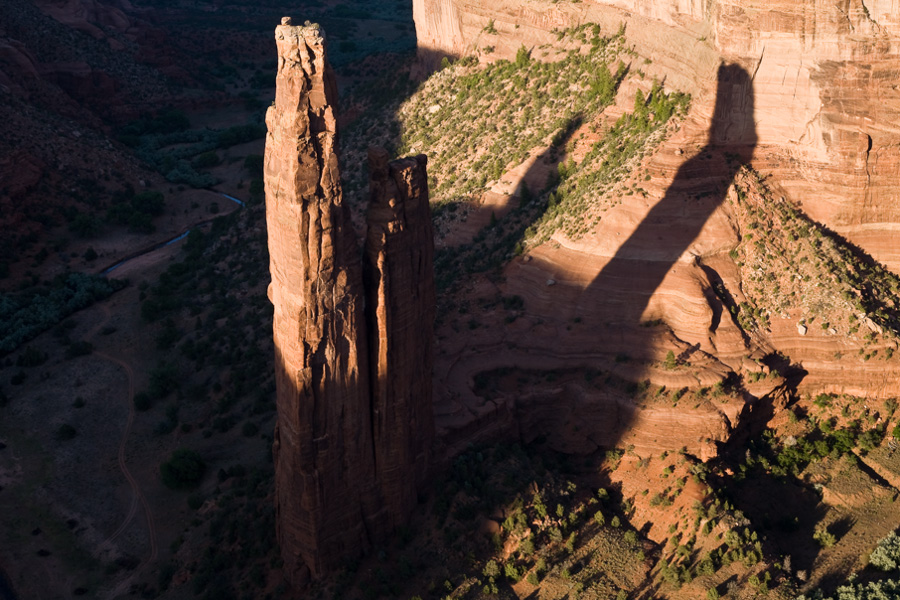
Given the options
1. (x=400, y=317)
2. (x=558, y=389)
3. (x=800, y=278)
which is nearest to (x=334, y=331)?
(x=400, y=317)

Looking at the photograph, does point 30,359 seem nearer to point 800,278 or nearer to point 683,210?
point 683,210

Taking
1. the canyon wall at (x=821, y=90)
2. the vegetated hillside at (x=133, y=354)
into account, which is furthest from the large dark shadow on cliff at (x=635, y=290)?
the vegetated hillside at (x=133, y=354)

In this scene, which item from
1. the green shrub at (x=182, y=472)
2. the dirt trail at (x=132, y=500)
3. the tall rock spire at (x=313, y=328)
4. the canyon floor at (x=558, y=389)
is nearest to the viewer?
the tall rock spire at (x=313, y=328)

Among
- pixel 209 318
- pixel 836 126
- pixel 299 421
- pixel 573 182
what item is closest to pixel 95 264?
pixel 209 318

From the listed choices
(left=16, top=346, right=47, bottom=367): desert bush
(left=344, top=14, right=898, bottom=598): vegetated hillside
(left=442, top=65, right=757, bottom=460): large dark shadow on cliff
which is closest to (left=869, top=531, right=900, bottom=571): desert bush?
(left=344, top=14, right=898, bottom=598): vegetated hillside

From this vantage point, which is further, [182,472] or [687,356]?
[182,472]

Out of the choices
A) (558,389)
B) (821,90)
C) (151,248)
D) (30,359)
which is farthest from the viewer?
(151,248)

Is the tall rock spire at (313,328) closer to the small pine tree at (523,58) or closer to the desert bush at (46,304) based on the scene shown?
the desert bush at (46,304)

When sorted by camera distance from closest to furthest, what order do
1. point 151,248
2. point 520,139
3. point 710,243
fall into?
point 710,243, point 520,139, point 151,248

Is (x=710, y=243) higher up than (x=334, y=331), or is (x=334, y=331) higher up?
(x=334, y=331)
